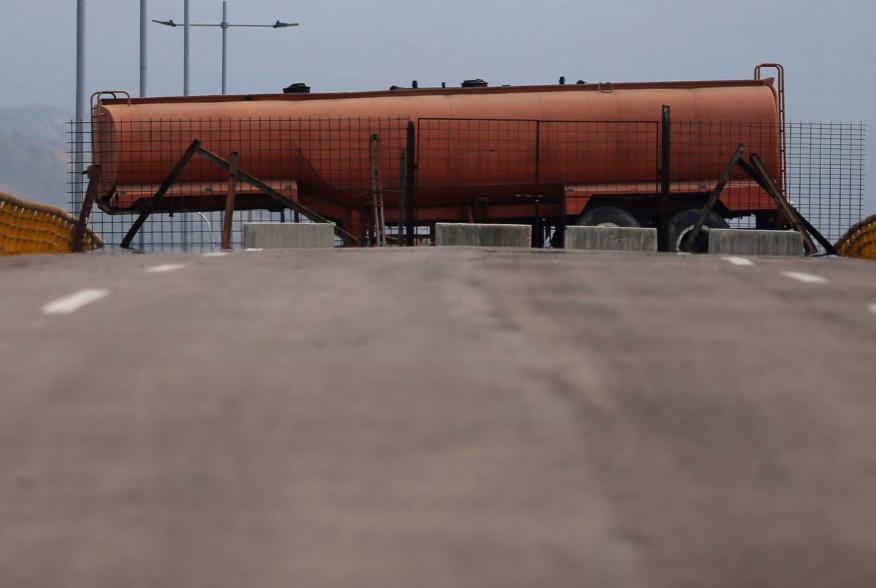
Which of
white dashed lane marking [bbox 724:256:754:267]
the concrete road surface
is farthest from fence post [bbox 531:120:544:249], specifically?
the concrete road surface

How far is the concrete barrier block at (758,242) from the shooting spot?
14.2m

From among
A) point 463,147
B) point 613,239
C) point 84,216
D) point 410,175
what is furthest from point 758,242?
point 84,216

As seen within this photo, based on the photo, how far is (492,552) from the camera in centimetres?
174

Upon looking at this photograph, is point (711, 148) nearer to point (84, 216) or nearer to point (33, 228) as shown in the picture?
point (84, 216)

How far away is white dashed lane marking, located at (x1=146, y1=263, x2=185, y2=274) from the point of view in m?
3.10

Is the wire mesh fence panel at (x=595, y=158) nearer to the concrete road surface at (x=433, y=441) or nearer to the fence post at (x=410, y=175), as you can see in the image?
the fence post at (x=410, y=175)

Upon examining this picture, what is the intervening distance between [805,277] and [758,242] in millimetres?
11607

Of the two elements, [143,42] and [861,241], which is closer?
[861,241]

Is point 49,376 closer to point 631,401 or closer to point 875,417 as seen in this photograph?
point 631,401

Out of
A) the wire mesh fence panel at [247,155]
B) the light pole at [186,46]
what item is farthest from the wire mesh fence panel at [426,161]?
the light pole at [186,46]

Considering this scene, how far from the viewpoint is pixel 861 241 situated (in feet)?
47.2

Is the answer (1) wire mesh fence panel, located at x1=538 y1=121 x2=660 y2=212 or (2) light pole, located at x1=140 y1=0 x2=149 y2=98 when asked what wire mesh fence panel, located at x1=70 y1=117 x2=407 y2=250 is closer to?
(1) wire mesh fence panel, located at x1=538 y1=121 x2=660 y2=212

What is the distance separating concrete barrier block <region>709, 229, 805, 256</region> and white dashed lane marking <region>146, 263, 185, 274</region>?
37.3 feet

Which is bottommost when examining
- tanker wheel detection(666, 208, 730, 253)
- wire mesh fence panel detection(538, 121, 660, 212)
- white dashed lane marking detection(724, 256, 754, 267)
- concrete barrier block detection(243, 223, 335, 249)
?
white dashed lane marking detection(724, 256, 754, 267)
